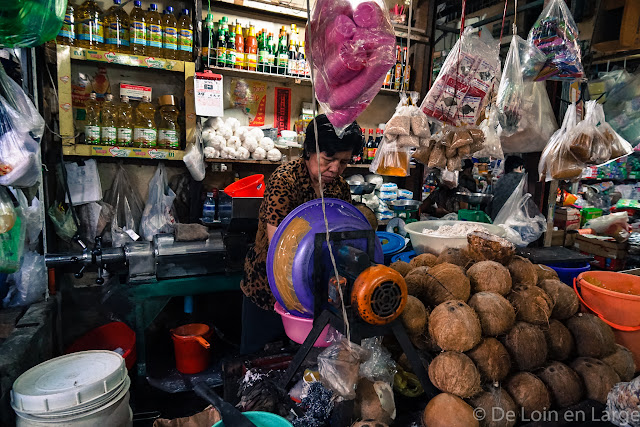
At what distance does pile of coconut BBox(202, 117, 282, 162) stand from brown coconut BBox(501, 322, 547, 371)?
2264 mm

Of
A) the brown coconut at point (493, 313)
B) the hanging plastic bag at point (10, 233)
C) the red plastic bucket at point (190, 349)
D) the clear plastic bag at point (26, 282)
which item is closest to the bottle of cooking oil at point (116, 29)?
the hanging plastic bag at point (10, 233)

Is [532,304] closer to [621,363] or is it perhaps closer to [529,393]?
[529,393]

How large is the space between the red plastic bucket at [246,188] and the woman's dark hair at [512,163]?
10.4 feet

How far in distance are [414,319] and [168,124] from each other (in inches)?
101

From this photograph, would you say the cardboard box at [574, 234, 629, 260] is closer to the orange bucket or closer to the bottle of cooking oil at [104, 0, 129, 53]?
the orange bucket

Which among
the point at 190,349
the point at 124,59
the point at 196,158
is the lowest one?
the point at 190,349

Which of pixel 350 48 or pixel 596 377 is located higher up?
pixel 350 48

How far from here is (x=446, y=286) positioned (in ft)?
4.34

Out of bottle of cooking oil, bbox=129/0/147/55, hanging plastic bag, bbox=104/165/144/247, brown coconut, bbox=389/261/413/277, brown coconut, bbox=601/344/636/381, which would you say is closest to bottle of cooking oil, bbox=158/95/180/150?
bottle of cooking oil, bbox=129/0/147/55

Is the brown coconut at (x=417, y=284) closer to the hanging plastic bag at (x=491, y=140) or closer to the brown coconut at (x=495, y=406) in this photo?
the brown coconut at (x=495, y=406)

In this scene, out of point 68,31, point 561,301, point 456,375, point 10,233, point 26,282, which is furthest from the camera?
point 68,31

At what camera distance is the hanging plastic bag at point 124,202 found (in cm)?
296

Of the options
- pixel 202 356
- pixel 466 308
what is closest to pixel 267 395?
pixel 466 308

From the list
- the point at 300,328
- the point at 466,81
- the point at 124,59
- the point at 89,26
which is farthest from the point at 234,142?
the point at 300,328
